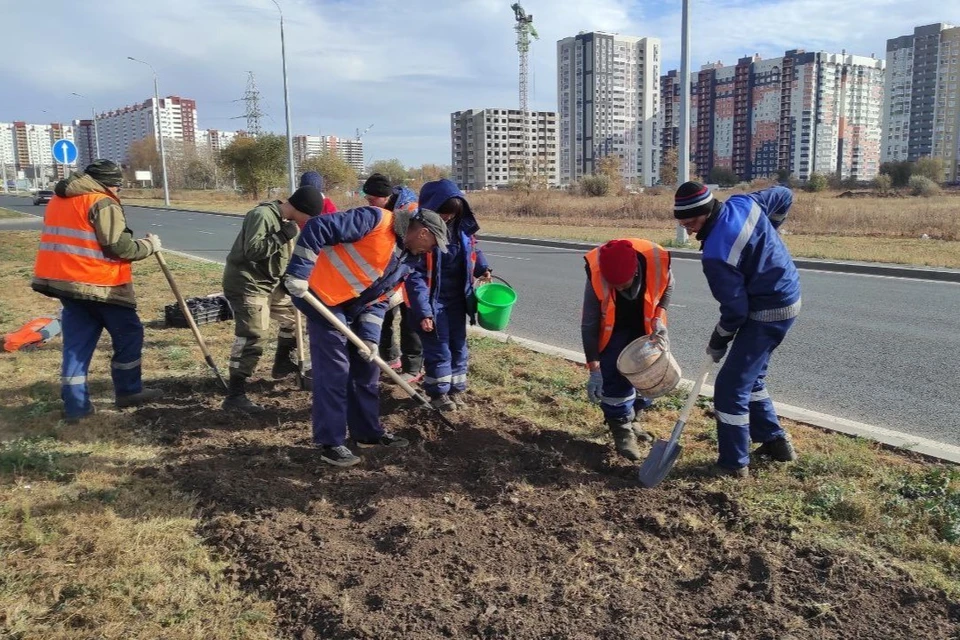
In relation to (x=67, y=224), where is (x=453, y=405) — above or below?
below

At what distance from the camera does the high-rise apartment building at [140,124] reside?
102 m

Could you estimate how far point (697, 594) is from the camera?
2.82 metres

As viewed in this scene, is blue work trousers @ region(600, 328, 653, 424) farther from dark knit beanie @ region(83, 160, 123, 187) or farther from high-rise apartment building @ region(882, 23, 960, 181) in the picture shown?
high-rise apartment building @ region(882, 23, 960, 181)

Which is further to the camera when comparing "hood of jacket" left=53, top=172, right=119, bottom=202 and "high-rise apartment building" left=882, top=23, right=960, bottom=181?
"high-rise apartment building" left=882, top=23, right=960, bottom=181

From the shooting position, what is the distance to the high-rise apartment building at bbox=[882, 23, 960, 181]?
85250 millimetres

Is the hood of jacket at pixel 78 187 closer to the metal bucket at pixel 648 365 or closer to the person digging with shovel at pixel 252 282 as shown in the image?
the person digging with shovel at pixel 252 282

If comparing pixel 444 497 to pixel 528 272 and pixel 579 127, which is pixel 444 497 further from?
pixel 579 127

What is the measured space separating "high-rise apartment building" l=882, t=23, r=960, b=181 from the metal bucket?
315ft

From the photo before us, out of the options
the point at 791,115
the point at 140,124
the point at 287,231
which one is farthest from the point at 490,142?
the point at 287,231

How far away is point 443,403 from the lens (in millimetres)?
5062

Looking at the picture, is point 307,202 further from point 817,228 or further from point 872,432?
point 817,228

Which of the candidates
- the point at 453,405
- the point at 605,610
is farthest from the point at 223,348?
the point at 605,610

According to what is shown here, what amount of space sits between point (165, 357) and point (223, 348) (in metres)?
0.56

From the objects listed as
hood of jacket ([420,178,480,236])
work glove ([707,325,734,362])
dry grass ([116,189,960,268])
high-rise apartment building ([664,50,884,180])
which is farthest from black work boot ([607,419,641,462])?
high-rise apartment building ([664,50,884,180])
